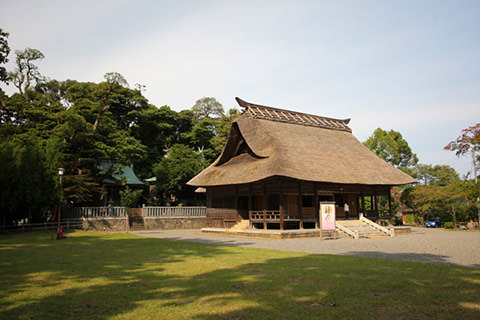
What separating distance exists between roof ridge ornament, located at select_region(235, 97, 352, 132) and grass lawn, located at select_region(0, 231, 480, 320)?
20156mm

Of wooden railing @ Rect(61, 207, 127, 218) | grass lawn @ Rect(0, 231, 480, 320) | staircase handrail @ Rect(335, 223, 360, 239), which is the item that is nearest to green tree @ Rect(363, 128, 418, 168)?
staircase handrail @ Rect(335, 223, 360, 239)

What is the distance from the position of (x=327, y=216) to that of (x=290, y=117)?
1409 centimetres

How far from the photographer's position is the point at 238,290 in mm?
6461

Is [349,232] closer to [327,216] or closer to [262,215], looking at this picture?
[327,216]

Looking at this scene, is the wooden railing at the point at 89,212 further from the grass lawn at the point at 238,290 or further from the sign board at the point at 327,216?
the grass lawn at the point at 238,290

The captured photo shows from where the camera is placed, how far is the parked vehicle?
36.3 meters

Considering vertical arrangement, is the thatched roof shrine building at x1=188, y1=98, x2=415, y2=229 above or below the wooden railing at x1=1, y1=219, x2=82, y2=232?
above

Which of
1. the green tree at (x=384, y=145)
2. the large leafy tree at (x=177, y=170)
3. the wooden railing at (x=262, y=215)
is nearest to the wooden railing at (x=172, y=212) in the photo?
the large leafy tree at (x=177, y=170)

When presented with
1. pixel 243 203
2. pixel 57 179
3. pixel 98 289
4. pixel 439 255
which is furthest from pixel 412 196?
pixel 98 289

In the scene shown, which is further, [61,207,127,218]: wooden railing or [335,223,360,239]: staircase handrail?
[61,207,127,218]: wooden railing

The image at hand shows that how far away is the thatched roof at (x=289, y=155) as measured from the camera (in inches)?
909

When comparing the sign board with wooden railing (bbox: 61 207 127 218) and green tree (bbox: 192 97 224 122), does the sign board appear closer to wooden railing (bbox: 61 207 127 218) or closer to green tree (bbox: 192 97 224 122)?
wooden railing (bbox: 61 207 127 218)

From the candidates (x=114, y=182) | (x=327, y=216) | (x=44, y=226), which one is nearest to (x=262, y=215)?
(x=327, y=216)

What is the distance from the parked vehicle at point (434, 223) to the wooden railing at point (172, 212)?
931 inches
